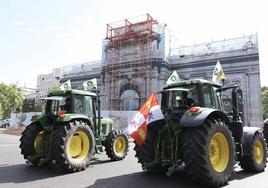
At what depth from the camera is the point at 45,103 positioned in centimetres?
991

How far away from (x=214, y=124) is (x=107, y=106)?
36054 millimetres

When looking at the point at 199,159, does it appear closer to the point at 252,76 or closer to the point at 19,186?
the point at 19,186

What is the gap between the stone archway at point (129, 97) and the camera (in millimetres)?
41031

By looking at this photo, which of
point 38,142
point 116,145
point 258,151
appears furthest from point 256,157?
point 38,142

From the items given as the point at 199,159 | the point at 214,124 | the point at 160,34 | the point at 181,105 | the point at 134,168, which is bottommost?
the point at 134,168

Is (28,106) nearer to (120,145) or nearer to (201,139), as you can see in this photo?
(120,145)

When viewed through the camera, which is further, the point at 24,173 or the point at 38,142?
the point at 38,142

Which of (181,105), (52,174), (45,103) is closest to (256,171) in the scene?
(181,105)

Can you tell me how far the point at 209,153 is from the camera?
20.3 feet

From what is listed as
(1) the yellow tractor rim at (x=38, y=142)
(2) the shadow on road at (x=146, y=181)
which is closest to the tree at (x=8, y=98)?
(1) the yellow tractor rim at (x=38, y=142)

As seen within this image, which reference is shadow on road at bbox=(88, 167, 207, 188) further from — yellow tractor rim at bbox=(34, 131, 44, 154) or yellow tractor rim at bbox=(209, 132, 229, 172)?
yellow tractor rim at bbox=(34, 131, 44, 154)

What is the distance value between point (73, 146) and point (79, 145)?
209 millimetres

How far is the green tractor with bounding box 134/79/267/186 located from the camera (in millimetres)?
6062

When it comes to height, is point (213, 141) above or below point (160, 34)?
below
